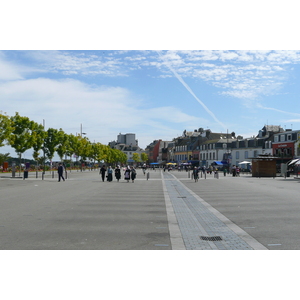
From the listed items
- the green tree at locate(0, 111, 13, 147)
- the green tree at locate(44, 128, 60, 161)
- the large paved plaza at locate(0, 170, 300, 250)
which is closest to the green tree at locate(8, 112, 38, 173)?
the green tree at locate(0, 111, 13, 147)

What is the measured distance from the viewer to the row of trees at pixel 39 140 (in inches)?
1653

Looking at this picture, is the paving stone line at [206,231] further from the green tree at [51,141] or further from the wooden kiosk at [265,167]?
the green tree at [51,141]

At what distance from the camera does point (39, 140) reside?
54.9m

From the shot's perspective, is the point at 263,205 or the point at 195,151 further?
the point at 195,151

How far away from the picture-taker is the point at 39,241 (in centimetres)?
764

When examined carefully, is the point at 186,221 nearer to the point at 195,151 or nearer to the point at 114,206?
the point at 114,206

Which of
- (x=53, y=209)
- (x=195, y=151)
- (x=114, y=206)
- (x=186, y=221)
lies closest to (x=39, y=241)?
(x=186, y=221)

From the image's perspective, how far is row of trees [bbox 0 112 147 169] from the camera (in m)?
42.0

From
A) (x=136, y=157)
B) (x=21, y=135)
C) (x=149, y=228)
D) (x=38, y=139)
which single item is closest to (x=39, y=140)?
(x=38, y=139)

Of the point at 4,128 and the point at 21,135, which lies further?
the point at 21,135

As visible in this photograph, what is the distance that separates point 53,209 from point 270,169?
37.3 m

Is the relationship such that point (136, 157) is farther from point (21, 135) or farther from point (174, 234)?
point (174, 234)

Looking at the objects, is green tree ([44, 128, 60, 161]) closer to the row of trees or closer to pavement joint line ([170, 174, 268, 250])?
the row of trees
